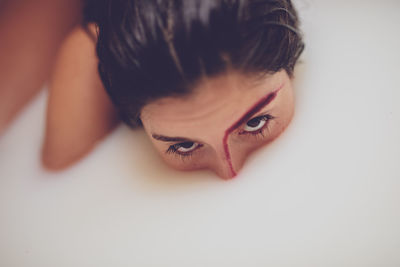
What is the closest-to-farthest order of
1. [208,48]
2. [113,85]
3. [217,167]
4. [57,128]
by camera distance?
[208,48] < [113,85] < [217,167] < [57,128]

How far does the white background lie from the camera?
0.68 m

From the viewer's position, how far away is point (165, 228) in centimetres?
74

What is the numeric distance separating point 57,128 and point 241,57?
0.48 meters

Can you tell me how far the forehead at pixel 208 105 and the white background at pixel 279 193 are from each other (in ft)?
0.62

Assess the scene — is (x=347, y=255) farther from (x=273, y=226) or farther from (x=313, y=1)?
(x=313, y=1)

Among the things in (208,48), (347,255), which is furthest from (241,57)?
(347,255)

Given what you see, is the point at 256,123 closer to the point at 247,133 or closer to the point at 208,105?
the point at 247,133

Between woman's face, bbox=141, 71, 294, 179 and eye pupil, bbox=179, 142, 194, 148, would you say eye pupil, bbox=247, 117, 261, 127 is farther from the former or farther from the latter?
eye pupil, bbox=179, 142, 194, 148

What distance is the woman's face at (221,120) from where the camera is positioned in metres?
0.55

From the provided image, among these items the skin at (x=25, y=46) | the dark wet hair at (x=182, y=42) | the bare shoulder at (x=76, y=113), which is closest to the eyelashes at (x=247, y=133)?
the dark wet hair at (x=182, y=42)

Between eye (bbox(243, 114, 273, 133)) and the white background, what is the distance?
3.3 inches

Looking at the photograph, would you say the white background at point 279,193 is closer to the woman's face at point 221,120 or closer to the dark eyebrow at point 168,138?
the woman's face at point 221,120

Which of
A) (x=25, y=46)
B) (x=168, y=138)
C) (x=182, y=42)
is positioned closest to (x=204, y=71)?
(x=182, y=42)

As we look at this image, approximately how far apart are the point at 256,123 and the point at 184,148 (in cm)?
13
